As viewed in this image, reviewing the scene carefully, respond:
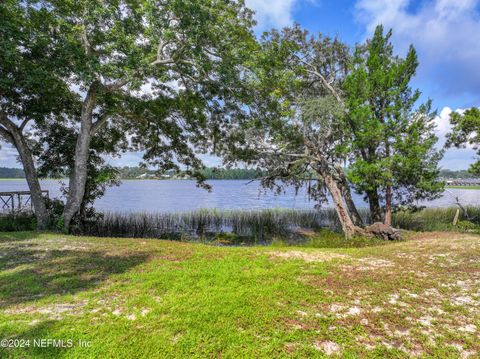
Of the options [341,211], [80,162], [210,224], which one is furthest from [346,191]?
[80,162]

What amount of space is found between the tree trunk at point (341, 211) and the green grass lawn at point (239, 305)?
5444mm

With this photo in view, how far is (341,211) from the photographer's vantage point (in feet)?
40.4

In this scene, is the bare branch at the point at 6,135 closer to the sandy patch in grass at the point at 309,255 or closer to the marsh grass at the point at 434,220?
the sandy patch in grass at the point at 309,255

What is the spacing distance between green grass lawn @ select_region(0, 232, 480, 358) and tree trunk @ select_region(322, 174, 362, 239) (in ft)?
17.9

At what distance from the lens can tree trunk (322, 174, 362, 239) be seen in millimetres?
11750

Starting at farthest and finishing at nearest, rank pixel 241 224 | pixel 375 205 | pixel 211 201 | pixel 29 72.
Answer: pixel 211 201 < pixel 241 224 < pixel 375 205 < pixel 29 72

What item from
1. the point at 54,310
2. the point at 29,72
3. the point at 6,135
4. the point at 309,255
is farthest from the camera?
the point at 6,135

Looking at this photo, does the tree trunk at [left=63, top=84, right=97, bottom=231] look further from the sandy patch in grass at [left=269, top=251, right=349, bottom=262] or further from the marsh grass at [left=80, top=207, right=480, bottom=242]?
the sandy patch in grass at [left=269, top=251, right=349, bottom=262]

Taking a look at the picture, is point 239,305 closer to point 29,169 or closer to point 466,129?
point 29,169

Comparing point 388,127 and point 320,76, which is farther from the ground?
point 320,76

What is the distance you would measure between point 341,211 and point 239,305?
383 inches

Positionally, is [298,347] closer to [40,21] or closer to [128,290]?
[128,290]

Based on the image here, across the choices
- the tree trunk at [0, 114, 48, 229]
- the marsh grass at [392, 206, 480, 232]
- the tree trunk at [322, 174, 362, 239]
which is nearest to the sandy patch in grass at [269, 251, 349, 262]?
the tree trunk at [322, 174, 362, 239]

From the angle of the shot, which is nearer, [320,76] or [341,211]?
[341,211]
